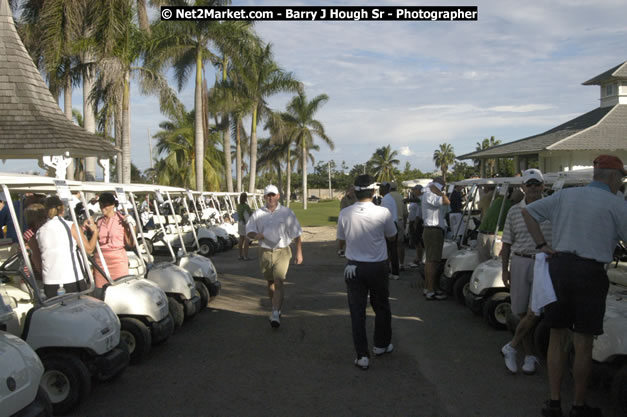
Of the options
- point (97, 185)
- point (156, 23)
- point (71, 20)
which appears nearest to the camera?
point (97, 185)

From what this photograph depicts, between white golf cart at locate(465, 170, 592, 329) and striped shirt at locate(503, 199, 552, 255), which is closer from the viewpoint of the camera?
striped shirt at locate(503, 199, 552, 255)

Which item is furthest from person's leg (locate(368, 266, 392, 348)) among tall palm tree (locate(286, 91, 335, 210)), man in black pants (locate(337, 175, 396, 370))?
tall palm tree (locate(286, 91, 335, 210))

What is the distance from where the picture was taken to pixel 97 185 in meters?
6.28

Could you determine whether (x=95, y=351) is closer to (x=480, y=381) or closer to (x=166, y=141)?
(x=480, y=381)

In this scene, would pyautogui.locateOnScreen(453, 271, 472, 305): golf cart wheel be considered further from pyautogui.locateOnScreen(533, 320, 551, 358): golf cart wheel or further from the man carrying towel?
the man carrying towel

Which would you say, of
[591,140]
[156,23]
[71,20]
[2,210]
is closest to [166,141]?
[156,23]

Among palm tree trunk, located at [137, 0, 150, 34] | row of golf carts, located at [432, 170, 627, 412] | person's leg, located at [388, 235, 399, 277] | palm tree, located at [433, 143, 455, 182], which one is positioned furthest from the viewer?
palm tree, located at [433, 143, 455, 182]

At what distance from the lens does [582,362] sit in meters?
4.03

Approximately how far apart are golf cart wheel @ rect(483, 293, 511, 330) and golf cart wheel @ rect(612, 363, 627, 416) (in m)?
2.69

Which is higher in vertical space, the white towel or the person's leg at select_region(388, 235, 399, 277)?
the white towel

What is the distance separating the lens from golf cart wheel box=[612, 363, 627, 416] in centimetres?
400

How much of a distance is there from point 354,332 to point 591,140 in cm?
1671

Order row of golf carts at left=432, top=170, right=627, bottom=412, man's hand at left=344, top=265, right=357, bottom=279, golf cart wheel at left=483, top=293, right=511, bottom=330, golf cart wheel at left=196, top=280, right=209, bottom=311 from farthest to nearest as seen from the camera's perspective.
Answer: golf cart wheel at left=196, top=280, right=209, bottom=311
golf cart wheel at left=483, top=293, right=511, bottom=330
man's hand at left=344, top=265, right=357, bottom=279
row of golf carts at left=432, top=170, right=627, bottom=412

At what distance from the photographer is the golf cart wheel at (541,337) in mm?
5527
